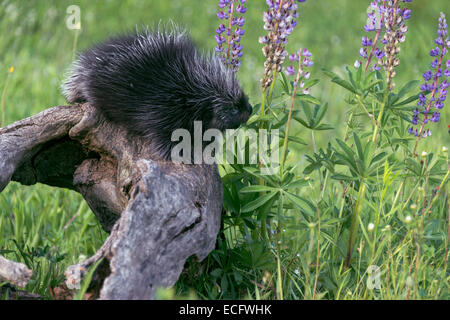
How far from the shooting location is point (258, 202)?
3.15 metres

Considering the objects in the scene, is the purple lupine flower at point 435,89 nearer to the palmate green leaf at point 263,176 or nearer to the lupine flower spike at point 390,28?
the lupine flower spike at point 390,28

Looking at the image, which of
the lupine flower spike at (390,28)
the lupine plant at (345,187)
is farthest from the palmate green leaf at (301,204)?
A: the lupine flower spike at (390,28)

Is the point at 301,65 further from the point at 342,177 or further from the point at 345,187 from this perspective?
the point at 345,187

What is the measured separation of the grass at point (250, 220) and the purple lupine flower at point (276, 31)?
0.69m

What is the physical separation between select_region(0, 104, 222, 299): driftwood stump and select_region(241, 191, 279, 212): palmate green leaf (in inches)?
5.9

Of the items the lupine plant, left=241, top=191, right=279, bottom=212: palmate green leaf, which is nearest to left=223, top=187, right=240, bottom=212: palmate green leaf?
the lupine plant

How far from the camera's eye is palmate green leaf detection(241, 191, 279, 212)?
10.3 ft

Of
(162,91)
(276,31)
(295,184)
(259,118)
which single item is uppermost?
(276,31)

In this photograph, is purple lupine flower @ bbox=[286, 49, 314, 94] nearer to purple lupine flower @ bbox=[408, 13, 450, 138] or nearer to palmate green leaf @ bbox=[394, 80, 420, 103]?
palmate green leaf @ bbox=[394, 80, 420, 103]

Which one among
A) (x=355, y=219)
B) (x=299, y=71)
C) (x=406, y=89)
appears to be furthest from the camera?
(x=406, y=89)

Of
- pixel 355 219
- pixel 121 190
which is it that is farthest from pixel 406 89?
pixel 121 190

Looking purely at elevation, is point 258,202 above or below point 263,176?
below

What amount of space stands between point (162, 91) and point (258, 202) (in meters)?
0.79
